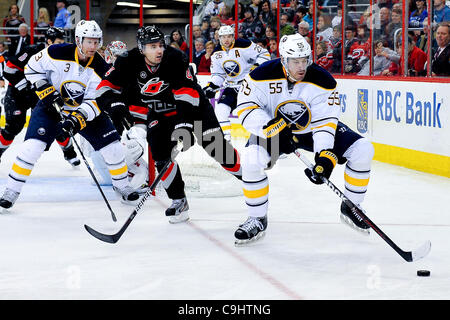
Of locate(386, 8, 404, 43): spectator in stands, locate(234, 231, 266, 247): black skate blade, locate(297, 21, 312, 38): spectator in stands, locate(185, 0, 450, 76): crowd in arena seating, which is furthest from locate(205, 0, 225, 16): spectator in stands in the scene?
locate(234, 231, 266, 247): black skate blade

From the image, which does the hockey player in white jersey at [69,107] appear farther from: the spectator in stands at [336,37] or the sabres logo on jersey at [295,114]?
the spectator in stands at [336,37]

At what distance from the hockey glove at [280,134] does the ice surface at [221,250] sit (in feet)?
1.50

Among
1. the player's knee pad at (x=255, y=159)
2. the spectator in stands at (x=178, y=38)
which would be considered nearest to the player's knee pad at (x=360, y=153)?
the player's knee pad at (x=255, y=159)

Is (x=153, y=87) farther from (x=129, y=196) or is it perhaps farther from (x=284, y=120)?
(x=129, y=196)

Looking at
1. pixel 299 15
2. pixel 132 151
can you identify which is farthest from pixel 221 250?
pixel 299 15

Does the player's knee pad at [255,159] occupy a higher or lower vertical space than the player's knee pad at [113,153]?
higher

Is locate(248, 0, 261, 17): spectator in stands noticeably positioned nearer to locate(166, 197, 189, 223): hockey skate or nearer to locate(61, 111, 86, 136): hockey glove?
locate(61, 111, 86, 136): hockey glove

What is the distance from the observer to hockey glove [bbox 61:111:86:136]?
4.64 m

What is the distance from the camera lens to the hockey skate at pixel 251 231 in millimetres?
3846

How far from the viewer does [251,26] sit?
10148mm

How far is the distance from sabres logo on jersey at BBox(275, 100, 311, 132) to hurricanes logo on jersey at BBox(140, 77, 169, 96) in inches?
26.7

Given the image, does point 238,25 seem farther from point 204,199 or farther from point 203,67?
point 204,199

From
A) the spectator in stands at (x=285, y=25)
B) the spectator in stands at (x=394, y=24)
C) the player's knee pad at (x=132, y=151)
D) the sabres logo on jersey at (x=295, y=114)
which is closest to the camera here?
the sabres logo on jersey at (x=295, y=114)
